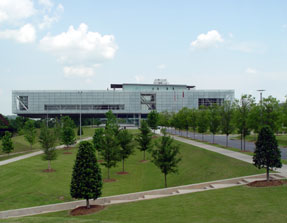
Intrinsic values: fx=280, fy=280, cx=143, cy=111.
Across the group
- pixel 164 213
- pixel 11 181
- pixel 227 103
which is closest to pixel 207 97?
pixel 227 103

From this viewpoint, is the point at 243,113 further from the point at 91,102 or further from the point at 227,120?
the point at 91,102

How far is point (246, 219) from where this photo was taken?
12688mm

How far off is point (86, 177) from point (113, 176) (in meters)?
14.3

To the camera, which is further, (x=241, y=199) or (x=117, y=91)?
(x=117, y=91)

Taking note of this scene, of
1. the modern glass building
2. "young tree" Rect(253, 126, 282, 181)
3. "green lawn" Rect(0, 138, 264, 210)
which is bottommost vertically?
"green lawn" Rect(0, 138, 264, 210)

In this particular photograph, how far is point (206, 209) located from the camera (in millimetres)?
14828

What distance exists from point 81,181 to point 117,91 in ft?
317

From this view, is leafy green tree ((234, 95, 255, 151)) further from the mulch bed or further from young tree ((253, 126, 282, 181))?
the mulch bed

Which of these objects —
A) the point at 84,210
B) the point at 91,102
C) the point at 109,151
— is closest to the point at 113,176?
the point at 109,151

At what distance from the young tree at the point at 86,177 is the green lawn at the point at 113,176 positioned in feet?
16.6

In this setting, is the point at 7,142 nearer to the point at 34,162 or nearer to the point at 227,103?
the point at 34,162

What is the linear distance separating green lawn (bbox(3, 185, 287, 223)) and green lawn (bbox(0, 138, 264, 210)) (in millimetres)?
5906

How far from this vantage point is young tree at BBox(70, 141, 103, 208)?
60.8 feet

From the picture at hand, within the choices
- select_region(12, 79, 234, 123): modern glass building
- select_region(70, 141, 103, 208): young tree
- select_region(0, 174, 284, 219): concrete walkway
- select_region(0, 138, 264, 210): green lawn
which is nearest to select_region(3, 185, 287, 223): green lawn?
select_region(0, 174, 284, 219): concrete walkway
